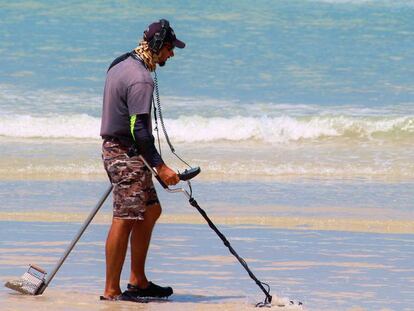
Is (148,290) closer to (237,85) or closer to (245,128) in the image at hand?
(245,128)

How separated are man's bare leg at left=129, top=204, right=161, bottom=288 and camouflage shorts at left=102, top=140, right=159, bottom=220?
0.11 meters

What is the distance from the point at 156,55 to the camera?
22.5ft

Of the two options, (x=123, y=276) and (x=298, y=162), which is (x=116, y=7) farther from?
(x=123, y=276)

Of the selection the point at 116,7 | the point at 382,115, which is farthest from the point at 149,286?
the point at 116,7

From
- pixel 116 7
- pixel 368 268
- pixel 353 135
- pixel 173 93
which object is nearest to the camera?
pixel 368 268

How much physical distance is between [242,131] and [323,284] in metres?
13.2

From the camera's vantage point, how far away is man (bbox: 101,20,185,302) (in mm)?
6641

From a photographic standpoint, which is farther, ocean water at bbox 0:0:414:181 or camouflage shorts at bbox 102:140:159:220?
ocean water at bbox 0:0:414:181

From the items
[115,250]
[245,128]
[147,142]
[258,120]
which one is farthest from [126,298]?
[258,120]

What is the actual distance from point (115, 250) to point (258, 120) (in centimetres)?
1528

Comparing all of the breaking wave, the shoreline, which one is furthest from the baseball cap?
the breaking wave

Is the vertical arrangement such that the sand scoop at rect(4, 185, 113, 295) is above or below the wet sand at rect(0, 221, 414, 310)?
below

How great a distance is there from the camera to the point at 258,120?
72.3ft

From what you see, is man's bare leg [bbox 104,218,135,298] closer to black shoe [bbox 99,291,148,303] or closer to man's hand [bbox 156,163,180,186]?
black shoe [bbox 99,291,148,303]
